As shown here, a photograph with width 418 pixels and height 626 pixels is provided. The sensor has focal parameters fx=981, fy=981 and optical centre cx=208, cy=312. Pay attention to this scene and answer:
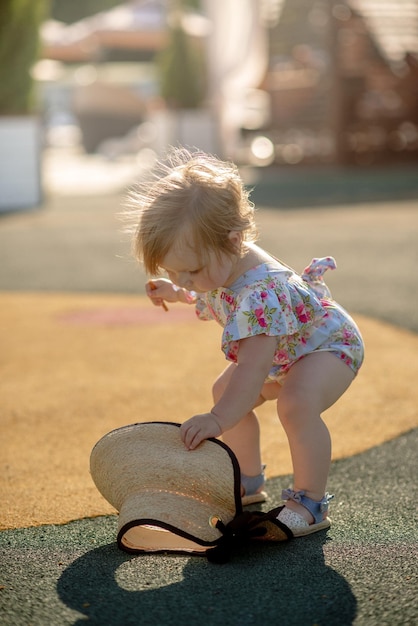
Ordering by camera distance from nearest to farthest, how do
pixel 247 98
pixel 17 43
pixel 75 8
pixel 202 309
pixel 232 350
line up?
pixel 232 350
pixel 202 309
pixel 17 43
pixel 247 98
pixel 75 8

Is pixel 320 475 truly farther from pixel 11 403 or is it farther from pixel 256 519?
pixel 11 403

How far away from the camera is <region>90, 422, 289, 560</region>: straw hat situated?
2270 mm

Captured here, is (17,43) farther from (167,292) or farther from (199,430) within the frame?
(199,430)

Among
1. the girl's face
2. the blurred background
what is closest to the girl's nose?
the girl's face

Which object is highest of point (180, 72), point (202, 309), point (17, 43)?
point (17, 43)

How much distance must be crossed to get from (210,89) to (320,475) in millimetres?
17503

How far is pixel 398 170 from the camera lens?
46.9ft

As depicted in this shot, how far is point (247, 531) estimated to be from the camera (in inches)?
90.2

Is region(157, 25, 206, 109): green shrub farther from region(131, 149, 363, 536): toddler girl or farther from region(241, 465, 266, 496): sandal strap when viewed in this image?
region(241, 465, 266, 496): sandal strap

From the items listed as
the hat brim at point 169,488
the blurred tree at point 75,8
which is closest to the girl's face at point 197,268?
the hat brim at point 169,488

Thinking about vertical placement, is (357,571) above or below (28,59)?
below

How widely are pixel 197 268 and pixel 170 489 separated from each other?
533 millimetres

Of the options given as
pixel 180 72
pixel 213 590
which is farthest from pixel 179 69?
pixel 213 590

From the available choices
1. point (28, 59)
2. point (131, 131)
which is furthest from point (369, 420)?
point (131, 131)
